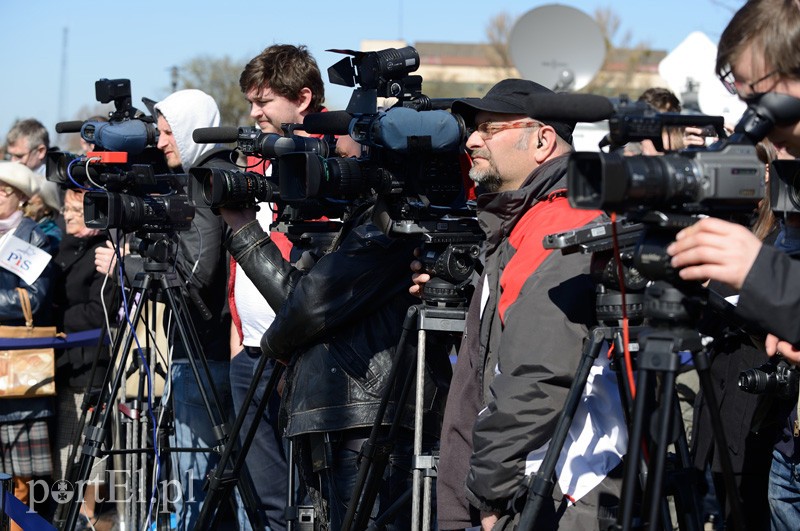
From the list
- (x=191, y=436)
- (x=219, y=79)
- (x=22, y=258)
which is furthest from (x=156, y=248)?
(x=219, y=79)

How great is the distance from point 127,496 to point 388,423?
2.03 meters

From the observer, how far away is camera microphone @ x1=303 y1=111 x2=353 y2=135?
373cm

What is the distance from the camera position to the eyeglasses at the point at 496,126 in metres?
3.30

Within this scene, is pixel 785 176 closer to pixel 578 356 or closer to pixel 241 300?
pixel 578 356

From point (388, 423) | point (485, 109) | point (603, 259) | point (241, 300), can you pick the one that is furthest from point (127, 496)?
point (603, 259)

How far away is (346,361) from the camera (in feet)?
12.2

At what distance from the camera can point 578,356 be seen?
2.68 meters

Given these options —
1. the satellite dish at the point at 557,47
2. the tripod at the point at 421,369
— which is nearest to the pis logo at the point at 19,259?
the tripod at the point at 421,369

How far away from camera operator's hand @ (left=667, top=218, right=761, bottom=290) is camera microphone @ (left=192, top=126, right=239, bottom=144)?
8.55 feet

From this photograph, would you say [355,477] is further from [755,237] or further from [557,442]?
[755,237]

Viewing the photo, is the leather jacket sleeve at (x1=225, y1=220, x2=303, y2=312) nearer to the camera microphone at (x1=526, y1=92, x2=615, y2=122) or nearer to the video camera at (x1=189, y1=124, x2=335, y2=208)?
the video camera at (x1=189, y1=124, x2=335, y2=208)

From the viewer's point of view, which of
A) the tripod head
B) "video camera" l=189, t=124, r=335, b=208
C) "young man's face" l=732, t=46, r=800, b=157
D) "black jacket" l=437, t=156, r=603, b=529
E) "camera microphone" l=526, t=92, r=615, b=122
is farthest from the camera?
the tripod head

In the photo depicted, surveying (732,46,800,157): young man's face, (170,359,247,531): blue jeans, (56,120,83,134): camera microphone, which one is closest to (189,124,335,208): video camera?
(170,359,247,531): blue jeans

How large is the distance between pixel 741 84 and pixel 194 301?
3.16 m
